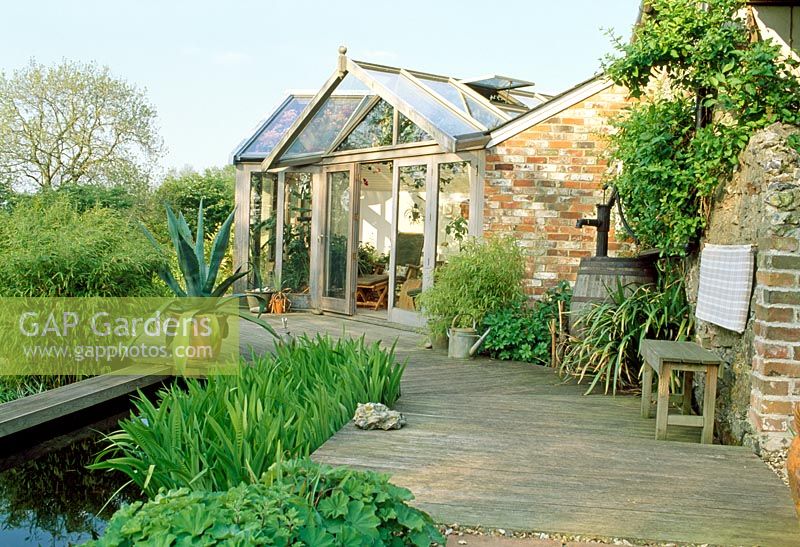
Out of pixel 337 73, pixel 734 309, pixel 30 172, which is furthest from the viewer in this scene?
pixel 30 172

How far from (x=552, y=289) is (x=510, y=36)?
7.35 metres

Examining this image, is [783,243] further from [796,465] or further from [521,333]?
[521,333]

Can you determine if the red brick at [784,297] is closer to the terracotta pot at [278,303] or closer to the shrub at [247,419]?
the shrub at [247,419]

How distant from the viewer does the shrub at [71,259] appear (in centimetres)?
536

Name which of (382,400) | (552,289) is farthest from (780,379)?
(552,289)

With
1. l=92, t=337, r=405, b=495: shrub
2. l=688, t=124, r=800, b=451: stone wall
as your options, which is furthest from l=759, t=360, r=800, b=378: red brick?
l=92, t=337, r=405, b=495: shrub

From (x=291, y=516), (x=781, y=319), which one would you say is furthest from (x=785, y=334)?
(x=291, y=516)

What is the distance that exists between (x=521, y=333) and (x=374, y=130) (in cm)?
423

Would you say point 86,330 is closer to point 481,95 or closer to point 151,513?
point 151,513

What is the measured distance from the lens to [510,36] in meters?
13.2

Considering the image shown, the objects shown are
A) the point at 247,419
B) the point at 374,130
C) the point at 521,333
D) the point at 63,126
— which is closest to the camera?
the point at 247,419

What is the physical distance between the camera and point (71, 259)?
17.6ft

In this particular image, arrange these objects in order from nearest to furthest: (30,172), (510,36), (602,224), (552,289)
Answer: (602,224), (552,289), (510,36), (30,172)

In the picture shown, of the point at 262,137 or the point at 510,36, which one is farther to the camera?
the point at 510,36
